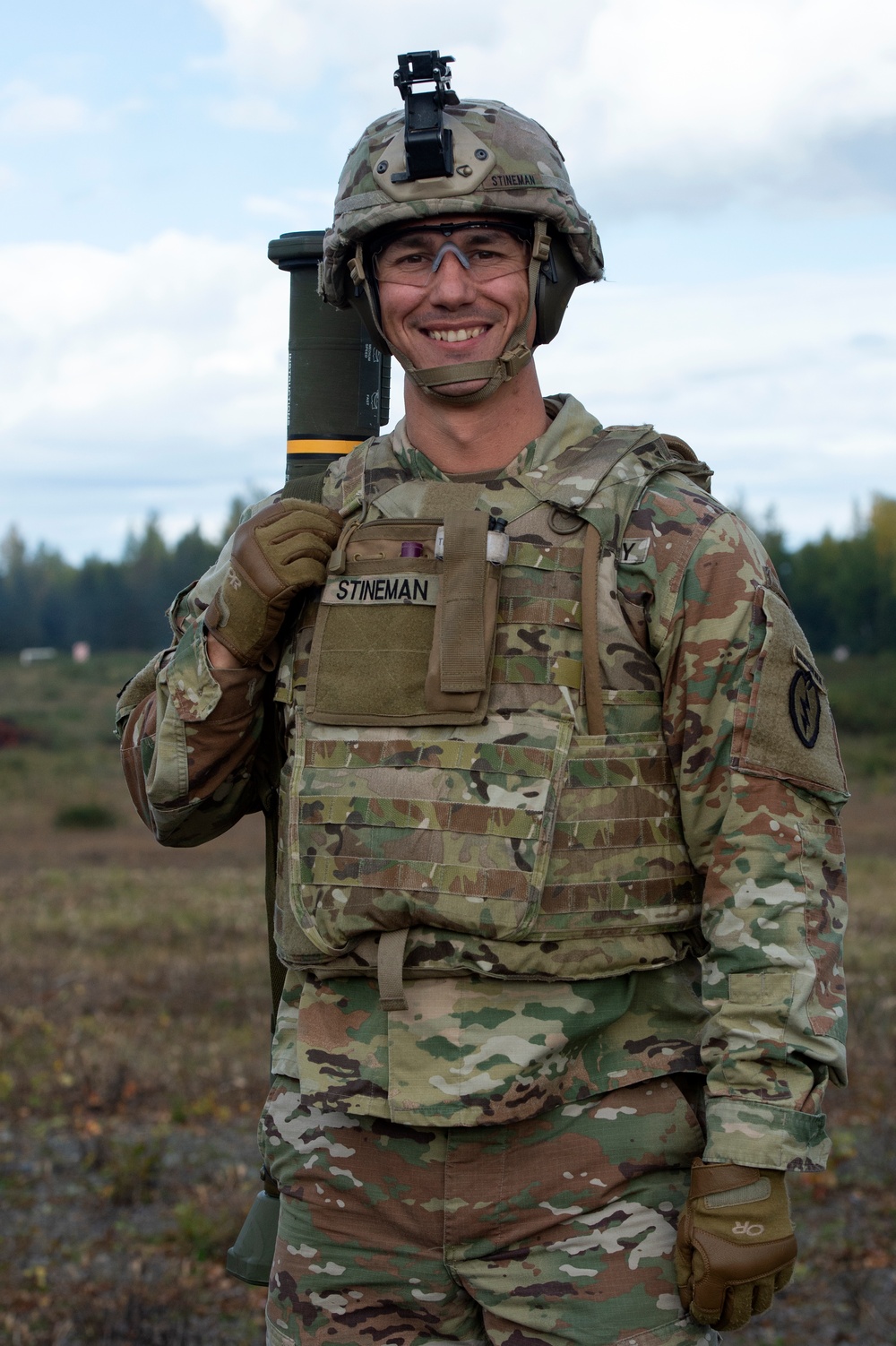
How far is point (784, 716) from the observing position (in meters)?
2.68

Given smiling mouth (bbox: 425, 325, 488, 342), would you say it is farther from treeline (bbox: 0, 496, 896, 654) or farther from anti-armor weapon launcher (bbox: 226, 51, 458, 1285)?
treeline (bbox: 0, 496, 896, 654)

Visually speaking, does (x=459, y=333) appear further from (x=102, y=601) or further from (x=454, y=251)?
(x=102, y=601)

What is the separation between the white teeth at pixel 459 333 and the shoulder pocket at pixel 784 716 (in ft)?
2.67

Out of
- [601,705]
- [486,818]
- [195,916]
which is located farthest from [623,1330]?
[195,916]

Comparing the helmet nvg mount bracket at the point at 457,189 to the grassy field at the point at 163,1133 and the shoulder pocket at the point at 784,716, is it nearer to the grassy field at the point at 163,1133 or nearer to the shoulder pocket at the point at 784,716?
the shoulder pocket at the point at 784,716

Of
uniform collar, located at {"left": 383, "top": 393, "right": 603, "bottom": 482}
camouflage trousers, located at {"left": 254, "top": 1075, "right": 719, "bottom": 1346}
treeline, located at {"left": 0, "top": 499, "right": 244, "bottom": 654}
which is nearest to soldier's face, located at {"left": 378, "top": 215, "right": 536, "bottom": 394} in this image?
uniform collar, located at {"left": 383, "top": 393, "right": 603, "bottom": 482}

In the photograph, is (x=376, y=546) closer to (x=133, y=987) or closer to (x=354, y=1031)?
(x=354, y=1031)

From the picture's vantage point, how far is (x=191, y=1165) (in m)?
6.53

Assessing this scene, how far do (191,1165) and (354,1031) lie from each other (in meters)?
4.14

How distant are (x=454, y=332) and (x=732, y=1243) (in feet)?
5.93

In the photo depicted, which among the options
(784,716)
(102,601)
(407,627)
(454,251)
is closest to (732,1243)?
(784,716)

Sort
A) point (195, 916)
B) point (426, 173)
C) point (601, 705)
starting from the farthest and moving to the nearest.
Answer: point (195, 916)
point (426, 173)
point (601, 705)

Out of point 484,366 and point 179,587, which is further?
point 179,587

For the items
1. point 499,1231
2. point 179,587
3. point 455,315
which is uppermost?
point 179,587
